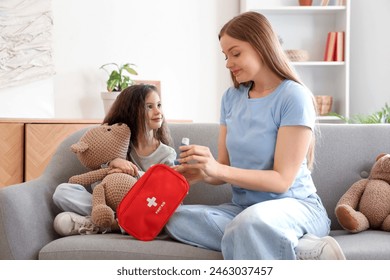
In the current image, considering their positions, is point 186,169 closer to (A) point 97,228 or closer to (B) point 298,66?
(A) point 97,228

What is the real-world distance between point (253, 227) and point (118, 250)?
0.47m

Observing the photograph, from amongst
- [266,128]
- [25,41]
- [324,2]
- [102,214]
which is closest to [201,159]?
[266,128]

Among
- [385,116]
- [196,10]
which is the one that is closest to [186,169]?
[385,116]

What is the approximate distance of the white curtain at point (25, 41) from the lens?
4.60m

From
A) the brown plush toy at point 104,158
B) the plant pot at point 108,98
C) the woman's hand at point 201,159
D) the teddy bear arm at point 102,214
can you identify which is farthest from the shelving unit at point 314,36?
the woman's hand at point 201,159

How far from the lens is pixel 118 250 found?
2.12 m

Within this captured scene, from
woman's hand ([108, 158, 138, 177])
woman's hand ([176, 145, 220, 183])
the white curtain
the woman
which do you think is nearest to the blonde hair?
the woman

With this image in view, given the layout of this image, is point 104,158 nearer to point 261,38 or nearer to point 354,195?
point 261,38

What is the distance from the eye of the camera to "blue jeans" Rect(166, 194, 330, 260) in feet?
6.20

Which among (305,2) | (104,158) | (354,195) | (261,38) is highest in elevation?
(305,2)

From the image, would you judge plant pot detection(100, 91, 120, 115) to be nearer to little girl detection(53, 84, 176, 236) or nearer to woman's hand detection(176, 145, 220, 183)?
little girl detection(53, 84, 176, 236)

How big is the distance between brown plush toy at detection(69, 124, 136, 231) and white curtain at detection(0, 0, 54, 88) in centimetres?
222

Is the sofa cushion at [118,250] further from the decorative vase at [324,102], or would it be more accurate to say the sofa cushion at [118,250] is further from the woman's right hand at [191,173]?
the decorative vase at [324,102]

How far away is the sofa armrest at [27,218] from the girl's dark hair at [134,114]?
342 mm
